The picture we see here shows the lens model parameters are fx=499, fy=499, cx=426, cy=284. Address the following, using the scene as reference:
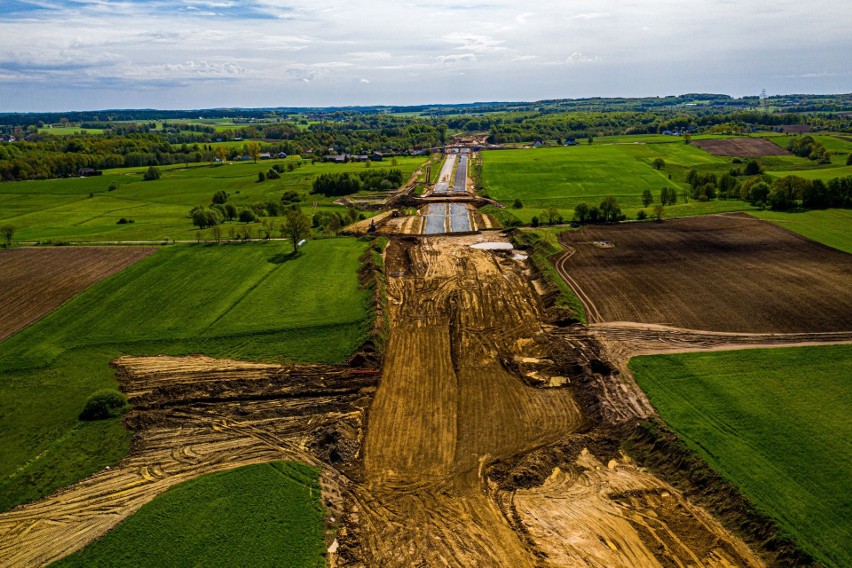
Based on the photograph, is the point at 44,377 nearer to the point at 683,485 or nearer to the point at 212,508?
the point at 212,508

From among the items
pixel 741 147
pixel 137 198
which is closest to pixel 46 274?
pixel 137 198

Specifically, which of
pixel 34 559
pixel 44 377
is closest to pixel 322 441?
pixel 34 559

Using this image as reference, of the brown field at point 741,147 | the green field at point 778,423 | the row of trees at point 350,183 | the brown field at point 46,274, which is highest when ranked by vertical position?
the brown field at point 741,147

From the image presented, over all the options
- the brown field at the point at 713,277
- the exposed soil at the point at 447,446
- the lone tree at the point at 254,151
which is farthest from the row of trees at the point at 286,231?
the lone tree at the point at 254,151

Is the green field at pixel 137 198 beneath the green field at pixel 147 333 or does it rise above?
above

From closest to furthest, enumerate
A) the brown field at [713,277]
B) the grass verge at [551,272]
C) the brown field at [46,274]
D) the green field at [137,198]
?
the brown field at [713,277] < the grass verge at [551,272] < the brown field at [46,274] < the green field at [137,198]

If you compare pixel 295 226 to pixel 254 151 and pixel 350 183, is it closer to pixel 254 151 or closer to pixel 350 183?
pixel 350 183

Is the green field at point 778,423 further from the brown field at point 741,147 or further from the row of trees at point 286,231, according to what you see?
the brown field at point 741,147
